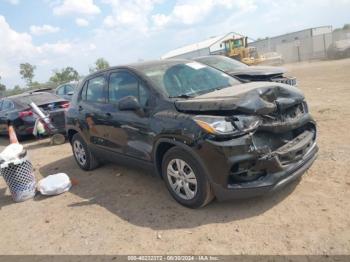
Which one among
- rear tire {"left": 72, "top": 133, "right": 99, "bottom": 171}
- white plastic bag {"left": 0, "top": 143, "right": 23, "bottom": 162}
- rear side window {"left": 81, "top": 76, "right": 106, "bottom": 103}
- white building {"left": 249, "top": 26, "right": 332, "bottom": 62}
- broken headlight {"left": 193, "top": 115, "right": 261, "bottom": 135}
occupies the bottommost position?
white building {"left": 249, "top": 26, "right": 332, "bottom": 62}

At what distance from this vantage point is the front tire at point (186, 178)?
4.02 meters

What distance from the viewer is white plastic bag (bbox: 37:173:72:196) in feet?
19.0

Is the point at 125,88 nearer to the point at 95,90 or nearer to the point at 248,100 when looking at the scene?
the point at 95,90

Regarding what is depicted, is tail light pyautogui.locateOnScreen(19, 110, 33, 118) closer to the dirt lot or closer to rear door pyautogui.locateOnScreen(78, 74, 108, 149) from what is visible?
rear door pyautogui.locateOnScreen(78, 74, 108, 149)

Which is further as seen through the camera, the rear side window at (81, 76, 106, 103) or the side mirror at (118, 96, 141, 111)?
the rear side window at (81, 76, 106, 103)

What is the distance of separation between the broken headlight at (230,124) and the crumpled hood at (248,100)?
0.30ft

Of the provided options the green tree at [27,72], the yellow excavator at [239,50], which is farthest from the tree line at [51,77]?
the yellow excavator at [239,50]

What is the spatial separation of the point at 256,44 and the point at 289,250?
5794cm

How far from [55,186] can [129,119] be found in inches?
74.1

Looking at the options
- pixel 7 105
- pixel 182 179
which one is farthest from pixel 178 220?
pixel 7 105

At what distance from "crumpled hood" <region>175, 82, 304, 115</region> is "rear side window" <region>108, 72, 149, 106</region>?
0.68 m

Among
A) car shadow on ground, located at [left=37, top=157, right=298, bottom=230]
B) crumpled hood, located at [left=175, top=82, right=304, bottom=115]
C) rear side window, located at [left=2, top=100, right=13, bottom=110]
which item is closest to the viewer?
crumpled hood, located at [left=175, top=82, right=304, bottom=115]

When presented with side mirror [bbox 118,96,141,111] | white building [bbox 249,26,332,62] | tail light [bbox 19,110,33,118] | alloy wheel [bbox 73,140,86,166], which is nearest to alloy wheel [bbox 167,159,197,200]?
side mirror [bbox 118,96,141,111]

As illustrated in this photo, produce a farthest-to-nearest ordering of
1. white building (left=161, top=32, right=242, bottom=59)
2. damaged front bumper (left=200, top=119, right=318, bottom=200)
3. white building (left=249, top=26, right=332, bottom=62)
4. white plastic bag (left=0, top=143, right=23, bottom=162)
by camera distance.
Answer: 1. white building (left=161, top=32, right=242, bottom=59)
2. white building (left=249, top=26, right=332, bottom=62)
3. white plastic bag (left=0, top=143, right=23, bottom=162)
4. damaged front bumper (left=200, top=119, right=318, bottom=200)
